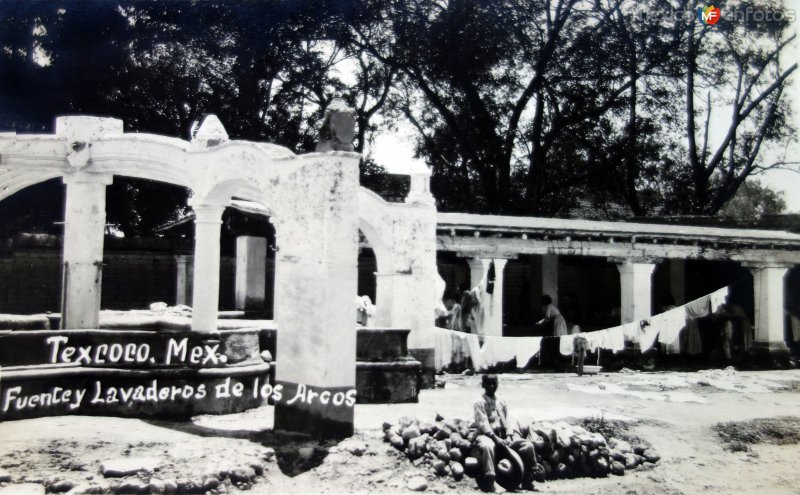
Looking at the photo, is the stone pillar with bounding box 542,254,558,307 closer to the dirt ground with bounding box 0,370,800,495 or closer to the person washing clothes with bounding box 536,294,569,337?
the person washing clothes with bounding box 536,294,569,337

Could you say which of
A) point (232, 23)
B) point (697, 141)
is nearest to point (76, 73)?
point (232, 23)

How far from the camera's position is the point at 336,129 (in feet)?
26.4

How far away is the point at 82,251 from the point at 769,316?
1368cm

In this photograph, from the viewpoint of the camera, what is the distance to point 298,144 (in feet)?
68.4

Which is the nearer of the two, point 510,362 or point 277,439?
point 277,439

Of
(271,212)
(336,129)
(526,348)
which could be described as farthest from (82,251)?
(526,348)

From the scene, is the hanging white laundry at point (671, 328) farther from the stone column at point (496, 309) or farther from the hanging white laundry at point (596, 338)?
the stone column at point (496, 309)

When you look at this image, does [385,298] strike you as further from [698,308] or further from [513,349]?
[698,308]

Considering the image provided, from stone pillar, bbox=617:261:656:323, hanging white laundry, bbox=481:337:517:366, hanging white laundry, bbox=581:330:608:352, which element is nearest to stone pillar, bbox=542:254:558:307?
stone pillar, bbox=617:261:656:323

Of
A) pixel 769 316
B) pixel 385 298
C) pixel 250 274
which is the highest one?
pixel 250 274

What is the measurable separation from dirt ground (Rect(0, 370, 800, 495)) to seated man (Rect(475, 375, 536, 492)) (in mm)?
220

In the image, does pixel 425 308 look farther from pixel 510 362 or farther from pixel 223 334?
pixel 223 334

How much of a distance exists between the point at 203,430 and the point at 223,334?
4.43 feet

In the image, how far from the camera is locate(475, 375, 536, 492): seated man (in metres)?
7.60
